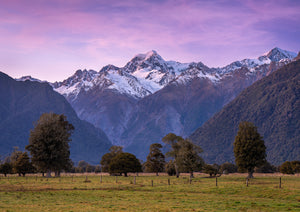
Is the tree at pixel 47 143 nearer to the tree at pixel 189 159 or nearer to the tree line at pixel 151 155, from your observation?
the tree line at pixel 151 155

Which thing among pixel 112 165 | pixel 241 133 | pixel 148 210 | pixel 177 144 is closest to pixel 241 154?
pixel 241 133

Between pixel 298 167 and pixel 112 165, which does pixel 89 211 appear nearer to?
pixel 112 165

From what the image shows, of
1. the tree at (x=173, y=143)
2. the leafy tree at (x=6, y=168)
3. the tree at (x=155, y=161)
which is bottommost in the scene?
the leafy tree at (x=6, y=168)

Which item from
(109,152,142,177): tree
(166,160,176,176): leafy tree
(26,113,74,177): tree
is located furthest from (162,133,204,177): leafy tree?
(26,113,74,177): tree

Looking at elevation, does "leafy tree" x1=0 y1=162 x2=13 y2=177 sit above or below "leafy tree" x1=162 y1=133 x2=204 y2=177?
below

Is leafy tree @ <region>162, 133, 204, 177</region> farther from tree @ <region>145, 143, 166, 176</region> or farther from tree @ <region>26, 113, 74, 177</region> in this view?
tree @ <region>26, 113, 74, 177</region>

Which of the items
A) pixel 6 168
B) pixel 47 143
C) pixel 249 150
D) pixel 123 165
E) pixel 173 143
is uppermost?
pixel 173 143

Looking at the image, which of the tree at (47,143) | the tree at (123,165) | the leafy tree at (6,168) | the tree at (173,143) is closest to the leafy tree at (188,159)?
the tree at (173,143)

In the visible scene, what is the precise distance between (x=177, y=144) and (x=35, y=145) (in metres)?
43.4

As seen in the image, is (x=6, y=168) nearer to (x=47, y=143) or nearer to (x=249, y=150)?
(x=47, y=143)

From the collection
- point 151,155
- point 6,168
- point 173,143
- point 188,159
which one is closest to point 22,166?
point 6,168

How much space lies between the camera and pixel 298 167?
492ft

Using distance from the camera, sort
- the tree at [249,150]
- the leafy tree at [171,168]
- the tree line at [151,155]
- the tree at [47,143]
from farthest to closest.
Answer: the leafy tree at [171,168] < the tree at [47,143] < the tree line at [151,155] < the tree at [249,150]

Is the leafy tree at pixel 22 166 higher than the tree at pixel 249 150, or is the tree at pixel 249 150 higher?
the tree at pixel 249 150
